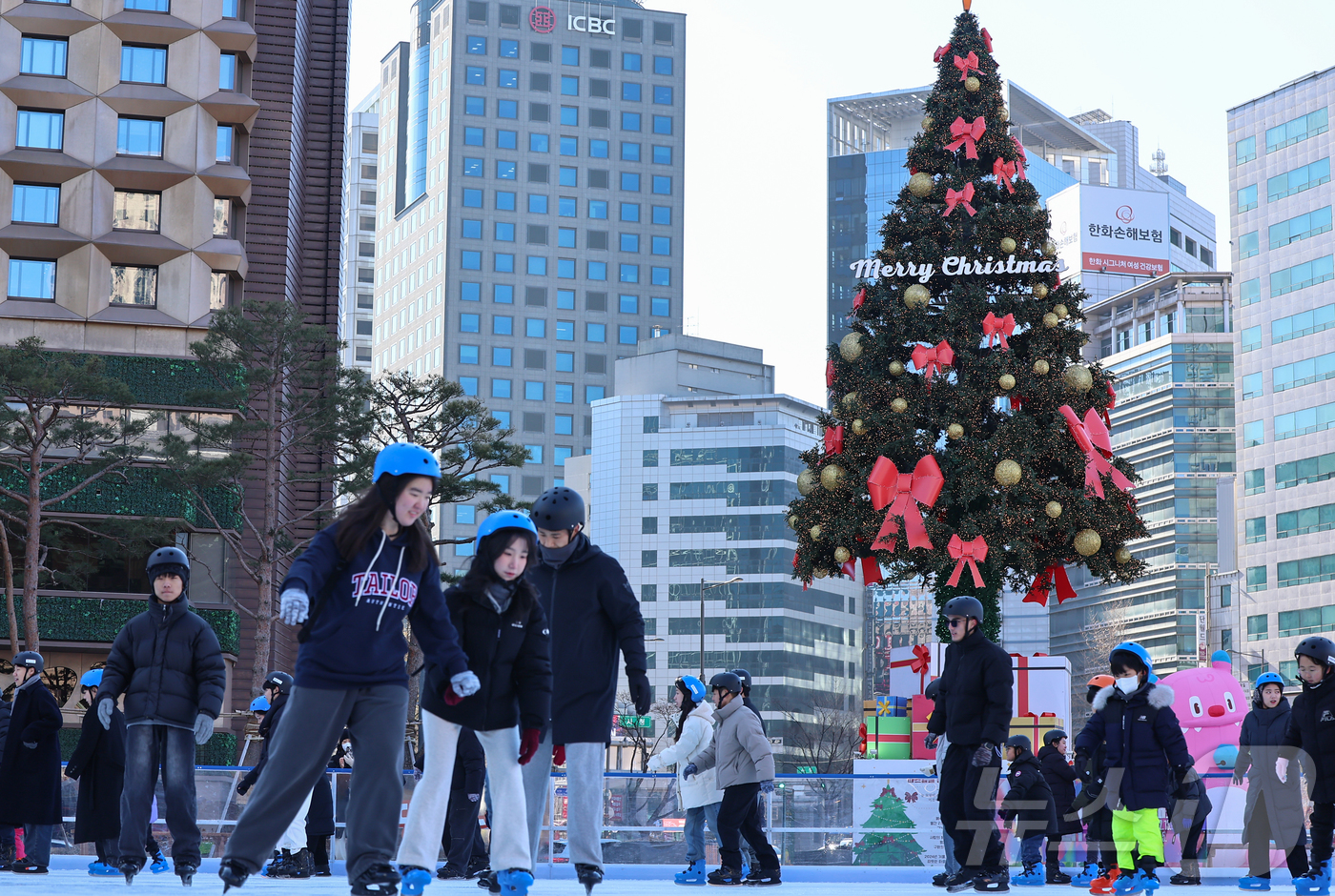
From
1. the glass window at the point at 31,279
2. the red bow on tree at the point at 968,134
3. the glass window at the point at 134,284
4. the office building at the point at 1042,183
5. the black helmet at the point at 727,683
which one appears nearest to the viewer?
the black helmet at the point at 727,683

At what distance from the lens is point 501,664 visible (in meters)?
7.85

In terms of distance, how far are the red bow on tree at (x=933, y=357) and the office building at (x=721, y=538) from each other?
85.4 meters

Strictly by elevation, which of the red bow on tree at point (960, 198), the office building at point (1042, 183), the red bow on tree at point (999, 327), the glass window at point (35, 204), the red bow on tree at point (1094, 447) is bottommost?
the red bow on tree at point (1094, 447)

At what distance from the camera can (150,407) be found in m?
40.1

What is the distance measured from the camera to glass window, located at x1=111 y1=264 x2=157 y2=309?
41531 mm

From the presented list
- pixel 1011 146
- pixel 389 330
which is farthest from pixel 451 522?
pixel 1011 146

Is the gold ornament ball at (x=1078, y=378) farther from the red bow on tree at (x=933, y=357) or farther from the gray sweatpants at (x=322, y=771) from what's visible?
the gray sweatpants at (x=322, y=771)

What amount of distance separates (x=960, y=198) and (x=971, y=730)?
39.3ft

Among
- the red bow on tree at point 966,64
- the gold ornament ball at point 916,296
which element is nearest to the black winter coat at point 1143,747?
the gold ornament ball at point 916,296

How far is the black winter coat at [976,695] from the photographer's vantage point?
10789 millimetres

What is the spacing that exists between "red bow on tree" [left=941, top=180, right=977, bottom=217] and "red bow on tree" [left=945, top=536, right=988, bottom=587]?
14.6ft

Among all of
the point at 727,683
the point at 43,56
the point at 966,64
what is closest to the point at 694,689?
the point at 727,683

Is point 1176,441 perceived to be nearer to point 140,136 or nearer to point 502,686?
point 140,136

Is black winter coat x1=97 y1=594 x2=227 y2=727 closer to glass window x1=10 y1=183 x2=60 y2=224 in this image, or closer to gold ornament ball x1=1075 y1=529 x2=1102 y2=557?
gold ornament ball x1=1075 y1=529 x2=1102 y2=557
